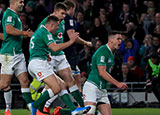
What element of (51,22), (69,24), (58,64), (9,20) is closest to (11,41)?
(9,20)

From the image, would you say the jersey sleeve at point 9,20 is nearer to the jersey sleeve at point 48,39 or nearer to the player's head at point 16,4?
the player's head at point 16,4

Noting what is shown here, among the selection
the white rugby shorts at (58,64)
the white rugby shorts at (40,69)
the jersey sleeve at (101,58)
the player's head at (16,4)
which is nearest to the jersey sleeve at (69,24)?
the white rugby shorts at (58,64)

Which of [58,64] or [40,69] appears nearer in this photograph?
[40,69]

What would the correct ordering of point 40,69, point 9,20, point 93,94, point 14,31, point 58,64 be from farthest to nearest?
1. point 58,64
2. point 9,20
3. point 14,31
4. point 93,94
5. point 40,69

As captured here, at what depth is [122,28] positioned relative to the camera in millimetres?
16828

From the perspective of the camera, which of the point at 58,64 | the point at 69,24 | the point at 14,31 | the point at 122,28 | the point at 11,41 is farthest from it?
the point at 122,28

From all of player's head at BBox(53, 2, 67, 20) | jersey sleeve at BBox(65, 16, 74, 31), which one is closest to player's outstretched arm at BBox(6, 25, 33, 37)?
player's head at BBox(53, 2, 67, 20)

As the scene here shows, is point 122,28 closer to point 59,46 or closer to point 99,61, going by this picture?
point 99,61

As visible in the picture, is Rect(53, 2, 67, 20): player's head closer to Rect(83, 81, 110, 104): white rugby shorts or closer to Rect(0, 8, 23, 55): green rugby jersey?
Rect(0, 8, 23, 55): green rugby jersey

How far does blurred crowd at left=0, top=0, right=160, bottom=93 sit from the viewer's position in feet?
48.5

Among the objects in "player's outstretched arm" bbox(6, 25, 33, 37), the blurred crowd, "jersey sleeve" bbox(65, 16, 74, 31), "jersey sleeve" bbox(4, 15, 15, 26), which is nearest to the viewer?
"player's outstretched arm" bbox(6, 25, 33, 37)

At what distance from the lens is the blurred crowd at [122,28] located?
14789mm

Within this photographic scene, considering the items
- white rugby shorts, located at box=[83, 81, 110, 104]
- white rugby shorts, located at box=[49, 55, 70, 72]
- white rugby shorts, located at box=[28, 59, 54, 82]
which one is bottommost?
white rugby shorts, located at box=[83, 81, 110, 104]

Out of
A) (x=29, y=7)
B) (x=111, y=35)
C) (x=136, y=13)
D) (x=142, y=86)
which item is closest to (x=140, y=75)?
(x=142, y=86)
